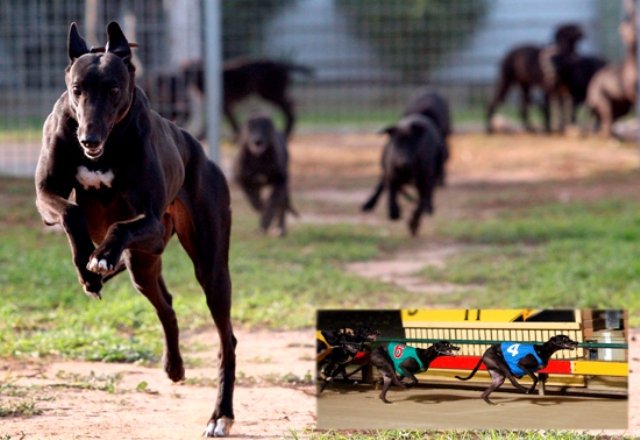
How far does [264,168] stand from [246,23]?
8.47 metres

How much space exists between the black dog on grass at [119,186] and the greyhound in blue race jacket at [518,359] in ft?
3.59

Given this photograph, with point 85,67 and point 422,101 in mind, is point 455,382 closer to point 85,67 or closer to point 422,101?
point 85,67

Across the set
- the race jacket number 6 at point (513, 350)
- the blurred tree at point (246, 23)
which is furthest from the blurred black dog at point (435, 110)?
the race jacket number 6 at point (513, 350)

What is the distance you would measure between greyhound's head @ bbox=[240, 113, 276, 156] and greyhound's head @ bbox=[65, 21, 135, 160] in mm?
6040

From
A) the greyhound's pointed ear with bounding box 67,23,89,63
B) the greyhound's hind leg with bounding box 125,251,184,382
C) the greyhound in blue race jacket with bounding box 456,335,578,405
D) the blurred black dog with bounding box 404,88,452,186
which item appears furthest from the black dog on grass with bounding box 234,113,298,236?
the greyhound in blue race jacket with bounding box 456,335,578,405

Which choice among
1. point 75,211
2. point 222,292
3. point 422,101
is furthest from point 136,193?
point 422,101

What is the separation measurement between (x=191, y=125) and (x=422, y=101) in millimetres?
3423

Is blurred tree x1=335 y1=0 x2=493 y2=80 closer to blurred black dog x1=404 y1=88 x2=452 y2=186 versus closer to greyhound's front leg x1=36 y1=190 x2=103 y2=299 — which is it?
blurred black dog x1=404 y1=88 x2=452 y2=186

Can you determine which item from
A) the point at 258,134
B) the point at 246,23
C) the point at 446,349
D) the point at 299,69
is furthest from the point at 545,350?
the point at 246,23

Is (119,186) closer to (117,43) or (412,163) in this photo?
(117,43)

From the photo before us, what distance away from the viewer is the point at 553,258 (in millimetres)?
8320

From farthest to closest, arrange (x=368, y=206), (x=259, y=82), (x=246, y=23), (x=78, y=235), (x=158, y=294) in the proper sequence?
1. (x=246, y=23)
2. (x=259, y=82)
3. (x=368, y=206)
4. (x=158, y=294)
5. (x=78, y=235)

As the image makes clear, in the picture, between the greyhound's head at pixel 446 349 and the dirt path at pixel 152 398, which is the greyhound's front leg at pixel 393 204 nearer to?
the dirt path at pixel 152 398

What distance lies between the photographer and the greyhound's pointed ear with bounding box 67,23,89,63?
3770mm
